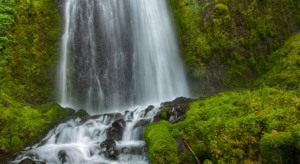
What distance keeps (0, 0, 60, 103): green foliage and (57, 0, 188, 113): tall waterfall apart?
84 centimetres

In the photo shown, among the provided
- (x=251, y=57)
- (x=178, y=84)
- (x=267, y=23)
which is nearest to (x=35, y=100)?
(x=178, y=84)

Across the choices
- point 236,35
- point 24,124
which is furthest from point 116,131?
point 236,35

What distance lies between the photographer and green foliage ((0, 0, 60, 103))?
11.4m

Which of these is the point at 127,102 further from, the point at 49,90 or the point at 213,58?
the point at 213,58

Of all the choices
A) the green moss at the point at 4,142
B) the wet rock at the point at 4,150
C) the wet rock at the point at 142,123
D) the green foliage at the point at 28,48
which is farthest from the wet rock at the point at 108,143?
the green foliage at the point at 28,48

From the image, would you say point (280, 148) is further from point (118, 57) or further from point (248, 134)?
point (118, 57)

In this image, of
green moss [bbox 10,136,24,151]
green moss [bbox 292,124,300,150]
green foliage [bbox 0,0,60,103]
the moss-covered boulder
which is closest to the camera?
green moss [bbox 292,124,300,150]

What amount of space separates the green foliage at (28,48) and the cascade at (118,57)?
80 centimetres

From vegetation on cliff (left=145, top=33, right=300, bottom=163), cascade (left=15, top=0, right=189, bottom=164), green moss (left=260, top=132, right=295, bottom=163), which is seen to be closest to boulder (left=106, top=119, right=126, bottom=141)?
vegetation on cliff (left=145, top=33, right=300, bottom=163)

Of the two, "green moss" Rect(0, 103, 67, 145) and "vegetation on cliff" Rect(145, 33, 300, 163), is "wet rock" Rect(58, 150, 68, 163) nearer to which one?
"green moss" Rect(0, 103, 67, 145)

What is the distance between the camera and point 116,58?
14680mm

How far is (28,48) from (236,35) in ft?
46.6

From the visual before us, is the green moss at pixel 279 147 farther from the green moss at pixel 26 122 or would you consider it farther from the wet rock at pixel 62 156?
the green moss at pixel 26 122

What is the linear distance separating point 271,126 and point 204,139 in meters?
1.55
